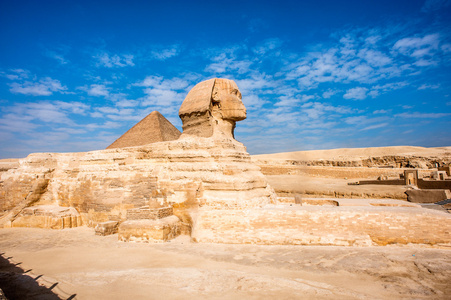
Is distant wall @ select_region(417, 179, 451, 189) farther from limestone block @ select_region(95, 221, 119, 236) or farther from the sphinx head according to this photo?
limestone block @ select_region(95, 221, 119, 236)

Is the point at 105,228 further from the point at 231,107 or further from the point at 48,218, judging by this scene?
the point at 231,107

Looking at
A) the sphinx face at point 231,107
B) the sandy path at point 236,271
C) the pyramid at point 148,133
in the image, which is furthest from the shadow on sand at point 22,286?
the pyramid at point 148,133

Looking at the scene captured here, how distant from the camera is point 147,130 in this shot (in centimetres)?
1410

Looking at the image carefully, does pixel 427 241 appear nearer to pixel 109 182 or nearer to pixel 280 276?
pixel 280 276

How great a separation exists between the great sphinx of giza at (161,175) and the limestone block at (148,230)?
52 cm

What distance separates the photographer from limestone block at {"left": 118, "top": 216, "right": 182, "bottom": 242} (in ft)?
22.5

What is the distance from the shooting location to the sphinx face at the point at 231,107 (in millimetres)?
8633

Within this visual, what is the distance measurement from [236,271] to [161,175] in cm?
434

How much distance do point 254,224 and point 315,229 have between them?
4.58 ft

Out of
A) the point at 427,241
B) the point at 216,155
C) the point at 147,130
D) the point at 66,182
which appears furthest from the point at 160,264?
the point at 147,130

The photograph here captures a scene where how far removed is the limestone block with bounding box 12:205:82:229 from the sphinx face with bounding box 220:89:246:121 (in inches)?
250

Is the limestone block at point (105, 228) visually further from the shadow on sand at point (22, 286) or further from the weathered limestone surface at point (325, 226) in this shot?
the weathered limestone surface at point (325, 226)

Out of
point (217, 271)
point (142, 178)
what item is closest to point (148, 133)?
point (142, 178)

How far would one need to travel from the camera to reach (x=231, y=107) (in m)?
Result: 8.64
